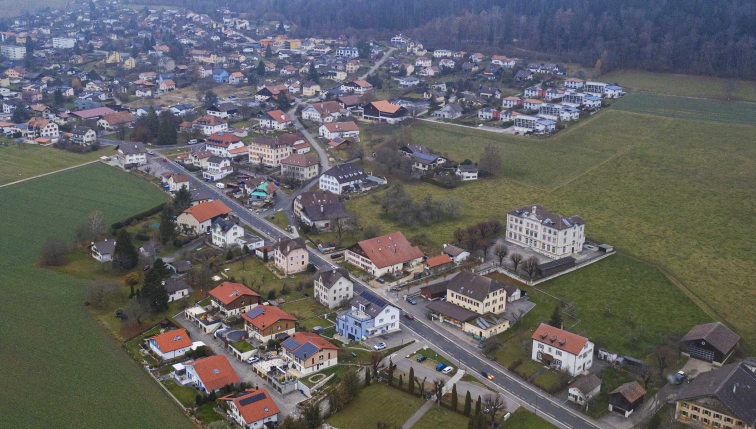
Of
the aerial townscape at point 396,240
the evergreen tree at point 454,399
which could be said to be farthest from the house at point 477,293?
the evergreen tree at point 454,399

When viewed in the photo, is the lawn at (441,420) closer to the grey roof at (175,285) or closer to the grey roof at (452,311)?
the grey roof at (452,311)

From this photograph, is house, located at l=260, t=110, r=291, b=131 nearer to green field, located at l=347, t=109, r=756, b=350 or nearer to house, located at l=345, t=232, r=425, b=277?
green field, located at l=347, t=109, r=756, b=350

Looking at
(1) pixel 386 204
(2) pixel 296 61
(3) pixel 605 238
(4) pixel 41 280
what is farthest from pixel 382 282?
(2) pixel 296 61

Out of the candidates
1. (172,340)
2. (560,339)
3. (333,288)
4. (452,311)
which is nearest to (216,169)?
(333,288)

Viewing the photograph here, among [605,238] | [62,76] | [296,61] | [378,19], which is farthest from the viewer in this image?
[378,19]

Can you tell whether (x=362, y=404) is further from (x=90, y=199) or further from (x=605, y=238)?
(x=90, y=199)

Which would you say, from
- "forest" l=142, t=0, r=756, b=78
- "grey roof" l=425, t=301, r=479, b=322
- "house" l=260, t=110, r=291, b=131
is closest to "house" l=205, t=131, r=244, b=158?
"house" l=260, t=110, r=291, b=131

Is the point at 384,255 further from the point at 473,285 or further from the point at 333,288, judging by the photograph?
the point at 473,285
